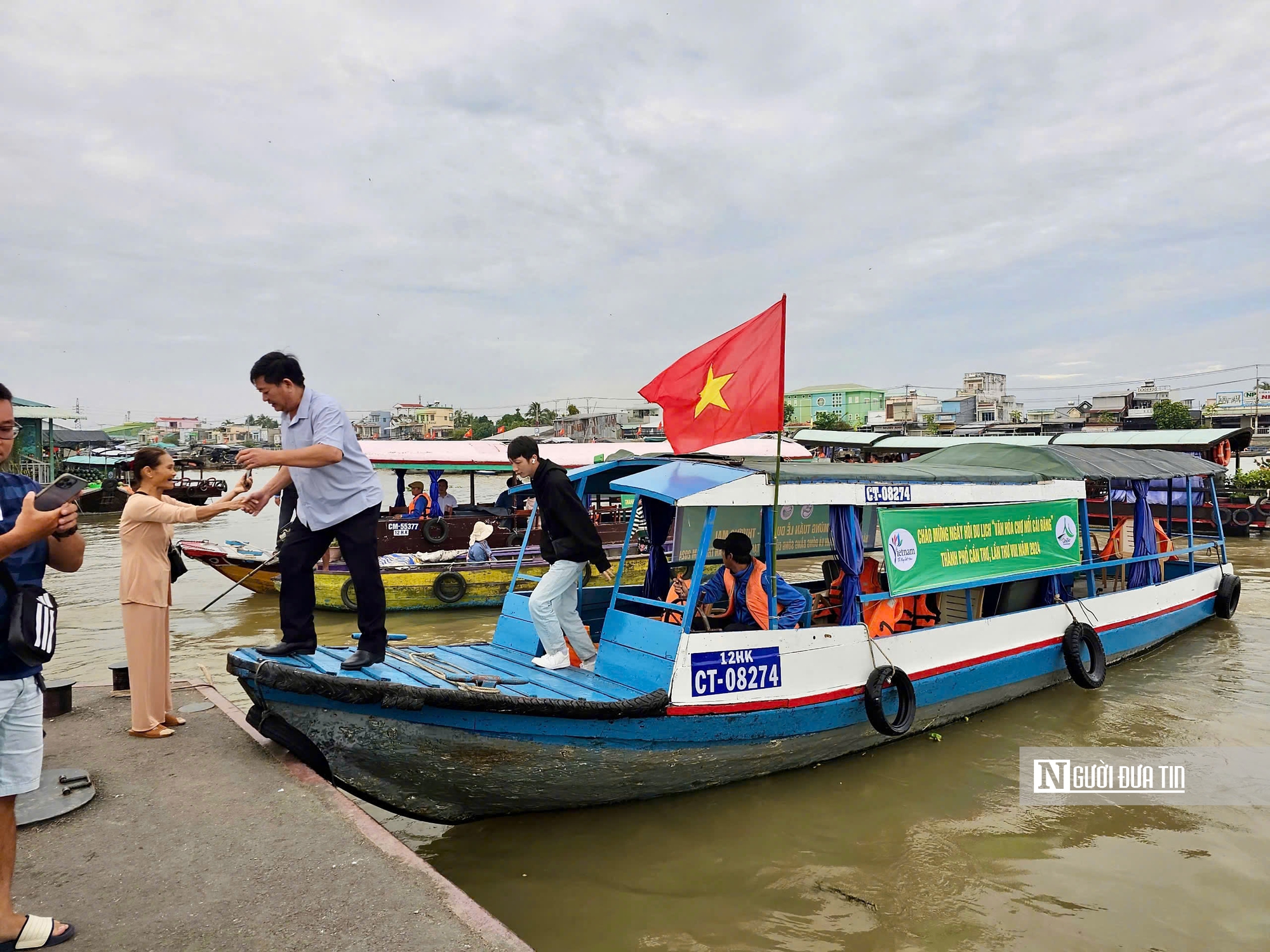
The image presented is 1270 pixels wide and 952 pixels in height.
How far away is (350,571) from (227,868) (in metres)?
1.42

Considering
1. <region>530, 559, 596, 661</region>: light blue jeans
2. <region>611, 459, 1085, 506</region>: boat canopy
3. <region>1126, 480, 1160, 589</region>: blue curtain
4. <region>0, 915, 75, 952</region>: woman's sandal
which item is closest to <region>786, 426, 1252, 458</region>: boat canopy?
<region>1126, 480, 1160, 589</region>: blue curtain

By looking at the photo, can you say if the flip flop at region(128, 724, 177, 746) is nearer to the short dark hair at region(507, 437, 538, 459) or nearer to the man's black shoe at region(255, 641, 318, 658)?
the man's black shoe at region(255, 641, 318, 658)

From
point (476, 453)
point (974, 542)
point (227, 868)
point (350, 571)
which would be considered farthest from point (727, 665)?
point (476, 453)

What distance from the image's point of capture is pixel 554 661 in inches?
203

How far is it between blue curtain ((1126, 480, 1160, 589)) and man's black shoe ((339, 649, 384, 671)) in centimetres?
795

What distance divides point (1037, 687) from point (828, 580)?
2.03m

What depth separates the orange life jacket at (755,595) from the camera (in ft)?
16.9

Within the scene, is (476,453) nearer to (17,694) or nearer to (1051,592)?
(1051,592)

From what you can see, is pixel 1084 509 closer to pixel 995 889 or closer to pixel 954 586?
pixel 954 586

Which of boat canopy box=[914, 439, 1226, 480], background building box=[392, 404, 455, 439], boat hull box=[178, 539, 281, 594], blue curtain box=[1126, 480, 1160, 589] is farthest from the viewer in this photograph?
background building box=[392, 404, 455, 439]

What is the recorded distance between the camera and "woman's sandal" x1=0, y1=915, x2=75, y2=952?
97.5 inches

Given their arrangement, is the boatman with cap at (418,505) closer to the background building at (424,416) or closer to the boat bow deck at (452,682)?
the boat bow deck at (452,682)

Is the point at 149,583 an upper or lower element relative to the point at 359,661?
upper

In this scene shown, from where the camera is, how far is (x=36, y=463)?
96.1ft
